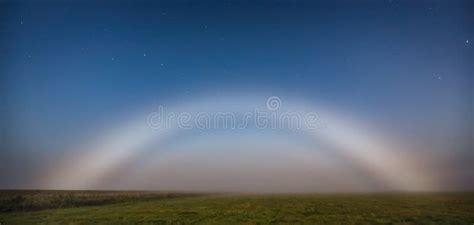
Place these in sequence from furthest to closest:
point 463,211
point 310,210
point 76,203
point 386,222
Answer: point 76,203, point 310,210, point 463,211, point 386,222

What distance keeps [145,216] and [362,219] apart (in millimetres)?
7220

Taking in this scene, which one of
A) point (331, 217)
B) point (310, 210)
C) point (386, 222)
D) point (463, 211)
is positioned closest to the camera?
point (386, 222)

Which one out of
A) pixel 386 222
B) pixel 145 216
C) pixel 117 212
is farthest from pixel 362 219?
pixel 117 212

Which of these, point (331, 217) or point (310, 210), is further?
point (310, 210)

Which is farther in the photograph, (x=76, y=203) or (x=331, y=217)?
(x=76, y=203)

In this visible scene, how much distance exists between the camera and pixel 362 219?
1167 cm

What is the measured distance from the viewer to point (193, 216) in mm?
12719

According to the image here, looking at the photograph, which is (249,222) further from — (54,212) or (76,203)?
(76,203)

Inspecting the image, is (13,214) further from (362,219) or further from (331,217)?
(362,219)

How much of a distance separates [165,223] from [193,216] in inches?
59.9

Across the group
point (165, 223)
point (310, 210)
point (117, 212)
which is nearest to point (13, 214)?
point (117, 212)

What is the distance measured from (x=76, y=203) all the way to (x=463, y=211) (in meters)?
15.5

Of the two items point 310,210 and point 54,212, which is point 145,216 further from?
point 310,210

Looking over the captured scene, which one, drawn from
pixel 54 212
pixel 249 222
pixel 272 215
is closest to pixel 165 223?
pixel 249 222
